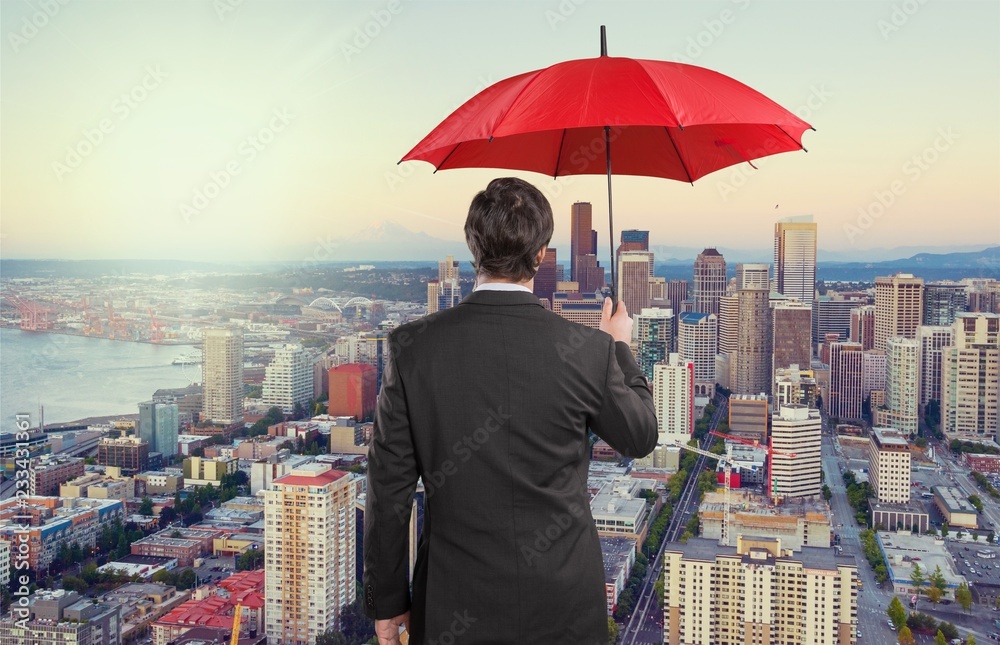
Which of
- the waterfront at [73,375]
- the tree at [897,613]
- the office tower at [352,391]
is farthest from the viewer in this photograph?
the office tower at [352,391]

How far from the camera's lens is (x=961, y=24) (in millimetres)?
7359

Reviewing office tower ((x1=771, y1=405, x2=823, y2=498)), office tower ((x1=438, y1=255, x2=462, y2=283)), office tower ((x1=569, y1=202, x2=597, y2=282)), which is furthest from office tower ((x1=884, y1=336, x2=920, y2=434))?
office tower ((x1=438, y1=255, x2=462, y2=283))

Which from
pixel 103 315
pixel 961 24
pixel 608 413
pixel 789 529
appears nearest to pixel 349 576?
pixel 789 529

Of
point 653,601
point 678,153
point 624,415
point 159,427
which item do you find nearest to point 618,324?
point 624,415

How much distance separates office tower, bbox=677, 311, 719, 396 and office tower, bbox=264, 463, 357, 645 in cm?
550

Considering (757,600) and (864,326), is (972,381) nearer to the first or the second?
(864,326)

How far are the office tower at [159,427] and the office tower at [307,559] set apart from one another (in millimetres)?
2673

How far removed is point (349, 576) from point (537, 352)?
→ 4800 mm

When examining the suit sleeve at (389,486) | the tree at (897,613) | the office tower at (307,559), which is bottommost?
the tree at (897,613)

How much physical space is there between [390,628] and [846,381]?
9103 mm

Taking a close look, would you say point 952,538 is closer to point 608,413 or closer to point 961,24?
point 961,24

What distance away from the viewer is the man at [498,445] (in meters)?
0.78

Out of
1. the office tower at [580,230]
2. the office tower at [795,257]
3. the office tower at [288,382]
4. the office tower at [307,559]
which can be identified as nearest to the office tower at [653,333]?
the office tower at [795,257]

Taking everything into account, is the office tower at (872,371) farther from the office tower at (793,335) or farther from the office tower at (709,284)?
the office tower at (709,284)
